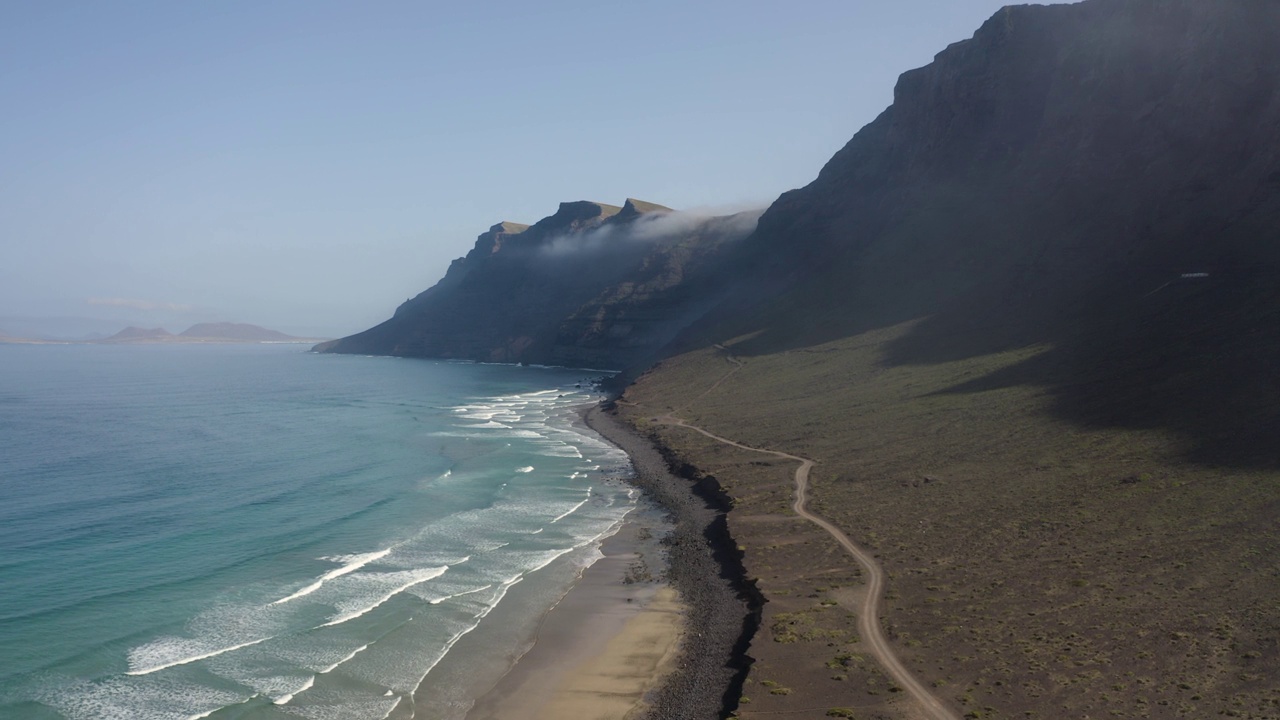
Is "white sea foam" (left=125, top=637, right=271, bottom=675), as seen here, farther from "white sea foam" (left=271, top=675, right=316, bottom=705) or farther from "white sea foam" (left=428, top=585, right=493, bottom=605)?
"white sea foam" (left=428, top=585, right=493, bottom=605)

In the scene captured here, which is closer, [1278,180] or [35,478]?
[35,478]

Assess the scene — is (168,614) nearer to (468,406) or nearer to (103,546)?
(103,546)

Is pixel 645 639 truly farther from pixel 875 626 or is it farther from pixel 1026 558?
pixel 1026 558

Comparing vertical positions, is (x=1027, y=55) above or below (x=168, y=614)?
above

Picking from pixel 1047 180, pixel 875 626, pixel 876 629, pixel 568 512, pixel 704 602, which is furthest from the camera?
pixel 1047 180

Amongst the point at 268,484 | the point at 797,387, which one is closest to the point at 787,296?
the point at 797,387

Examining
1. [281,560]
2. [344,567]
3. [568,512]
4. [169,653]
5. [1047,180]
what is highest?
[1047,180]

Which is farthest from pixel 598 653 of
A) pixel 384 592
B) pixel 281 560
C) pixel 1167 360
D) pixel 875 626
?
pixel 1167 360
